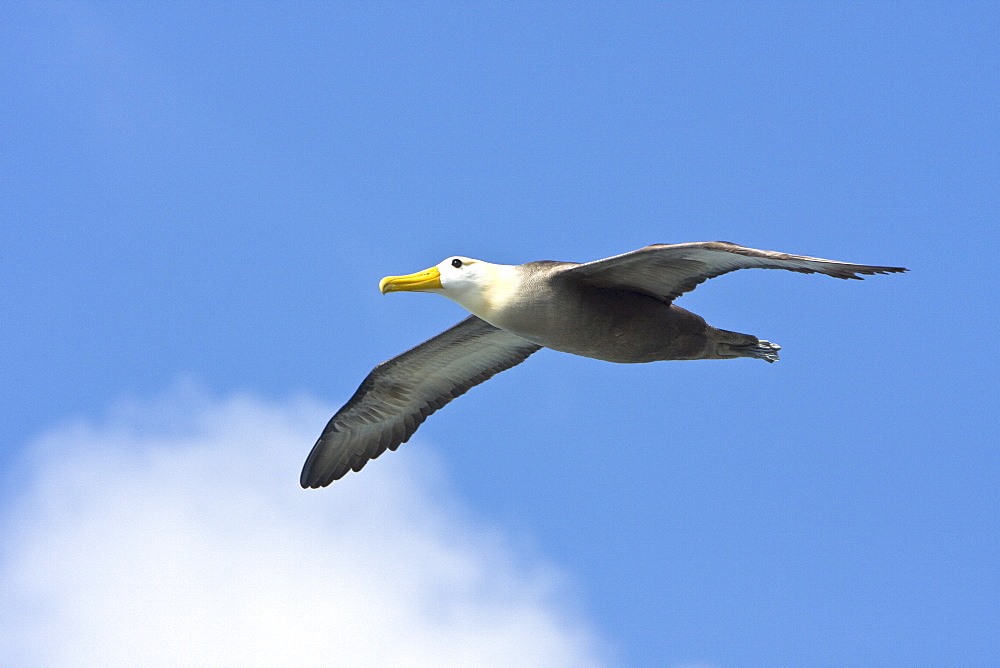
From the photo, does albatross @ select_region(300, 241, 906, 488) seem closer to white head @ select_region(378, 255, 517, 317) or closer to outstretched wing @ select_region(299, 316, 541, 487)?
white head @ select_region(378, 255, 517, 317)

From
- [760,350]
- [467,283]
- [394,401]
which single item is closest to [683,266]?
[760,350]

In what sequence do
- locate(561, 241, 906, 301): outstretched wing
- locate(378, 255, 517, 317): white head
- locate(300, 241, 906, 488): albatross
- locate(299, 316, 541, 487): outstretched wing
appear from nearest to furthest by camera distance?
locate(561, 241, 906, 301): outstretched wing, locate(300, 241, 906, 488): albatross, locate(378, 255, 517, 317): white head, locate(299, 316, 541, 487): outstretched wing

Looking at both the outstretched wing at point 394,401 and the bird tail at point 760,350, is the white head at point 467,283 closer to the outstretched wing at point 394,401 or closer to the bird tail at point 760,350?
the outstretched wing at point 394,401

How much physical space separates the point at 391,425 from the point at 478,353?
58.9 inches

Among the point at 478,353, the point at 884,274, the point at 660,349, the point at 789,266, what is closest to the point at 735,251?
the point at 789,266

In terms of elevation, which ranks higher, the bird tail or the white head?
the white head

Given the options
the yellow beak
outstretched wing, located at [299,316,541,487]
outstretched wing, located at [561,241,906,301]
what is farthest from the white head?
outstretched wing, located at [299,316,541,487]

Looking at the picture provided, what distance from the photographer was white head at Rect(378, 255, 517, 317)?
1173cm

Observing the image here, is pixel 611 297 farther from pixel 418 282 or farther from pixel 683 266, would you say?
pixel 418 282

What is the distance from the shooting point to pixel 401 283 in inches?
484

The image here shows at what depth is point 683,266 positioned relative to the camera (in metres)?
11.2

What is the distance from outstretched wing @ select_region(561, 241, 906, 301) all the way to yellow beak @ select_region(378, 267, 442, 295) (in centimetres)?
156

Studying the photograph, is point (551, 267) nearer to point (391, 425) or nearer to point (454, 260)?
point (454, 260)

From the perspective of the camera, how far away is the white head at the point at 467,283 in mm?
11734
